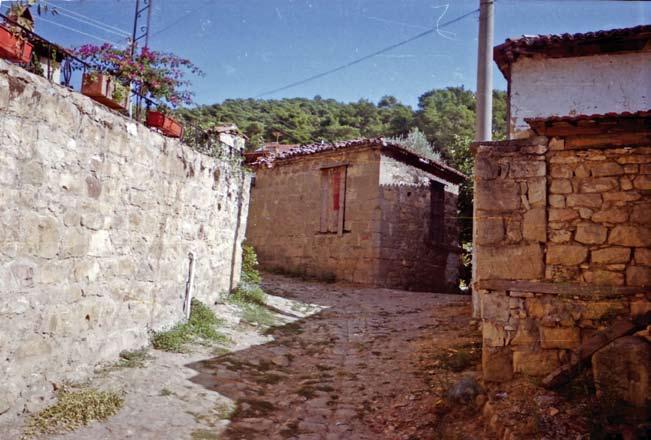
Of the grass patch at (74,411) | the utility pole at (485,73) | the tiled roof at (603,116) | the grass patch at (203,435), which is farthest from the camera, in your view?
the utility pole at (485,73)

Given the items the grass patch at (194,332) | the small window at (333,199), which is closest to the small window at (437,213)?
the small window at (333,199)

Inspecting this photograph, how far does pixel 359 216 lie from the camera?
12859mm

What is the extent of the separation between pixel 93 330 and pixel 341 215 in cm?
895

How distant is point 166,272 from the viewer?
604cm

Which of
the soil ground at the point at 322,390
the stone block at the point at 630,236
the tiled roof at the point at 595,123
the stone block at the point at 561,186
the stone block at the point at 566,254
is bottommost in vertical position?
the soil ground at the point at 322,390

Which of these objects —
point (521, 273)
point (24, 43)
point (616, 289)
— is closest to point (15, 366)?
point (24, 43)

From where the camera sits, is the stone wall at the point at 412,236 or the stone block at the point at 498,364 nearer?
the stone block at the point at 498,364

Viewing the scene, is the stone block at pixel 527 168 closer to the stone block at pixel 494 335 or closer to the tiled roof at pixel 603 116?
the tiled roof at pixel 603 116

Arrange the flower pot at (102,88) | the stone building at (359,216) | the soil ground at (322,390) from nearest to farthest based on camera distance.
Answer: the soil ground at (322,390), the flower pot at (102,88), the stone building at (359,216)

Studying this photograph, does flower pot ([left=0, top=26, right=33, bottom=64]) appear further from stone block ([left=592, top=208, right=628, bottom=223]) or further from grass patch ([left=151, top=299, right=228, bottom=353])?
stone block ([left=592, top=208, right=628, bottom=223])

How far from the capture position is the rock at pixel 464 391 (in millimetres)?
4406

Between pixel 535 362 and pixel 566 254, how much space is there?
1.07 meters

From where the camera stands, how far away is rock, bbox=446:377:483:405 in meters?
4.41

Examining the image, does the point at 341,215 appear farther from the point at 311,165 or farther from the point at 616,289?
the point at 616,289
